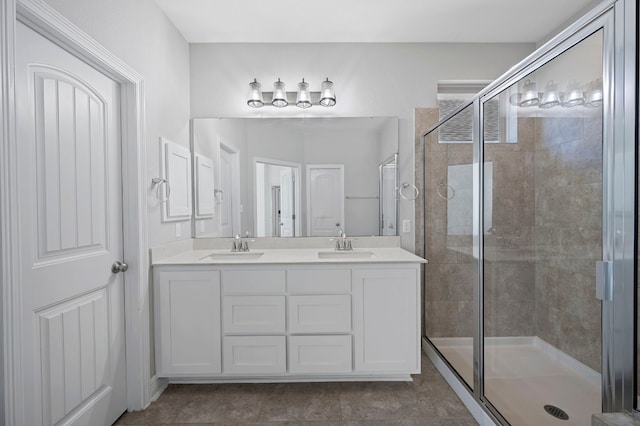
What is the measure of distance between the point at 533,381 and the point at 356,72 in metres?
2.43

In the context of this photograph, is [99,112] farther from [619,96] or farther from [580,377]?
[580,377]

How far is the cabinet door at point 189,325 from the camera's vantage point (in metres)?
2.06

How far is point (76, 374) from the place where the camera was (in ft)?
4.99

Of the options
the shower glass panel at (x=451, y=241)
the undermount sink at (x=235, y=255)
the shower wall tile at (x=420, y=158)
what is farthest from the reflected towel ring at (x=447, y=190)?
the undermount sink at (x=235, y=255)

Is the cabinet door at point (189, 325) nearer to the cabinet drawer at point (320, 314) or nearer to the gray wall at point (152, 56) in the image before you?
the gray wall at point (152, 56)

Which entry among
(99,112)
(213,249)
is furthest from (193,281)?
(99,112)

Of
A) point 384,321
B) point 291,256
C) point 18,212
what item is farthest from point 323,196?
point 18,212

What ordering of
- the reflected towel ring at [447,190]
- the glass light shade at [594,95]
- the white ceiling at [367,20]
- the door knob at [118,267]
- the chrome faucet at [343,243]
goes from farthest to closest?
1. the chrome faucet at [343,243]
2. the reflected towel ring at [447,190]
3. the white ceiling at [367,20]
4. the door knob at [118,267]
5. the glass light shade at [594,95]

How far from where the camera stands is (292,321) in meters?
2.08

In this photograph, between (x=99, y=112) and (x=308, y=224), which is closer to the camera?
(x=99, y=112)

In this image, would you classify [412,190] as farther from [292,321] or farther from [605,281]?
[605,281]

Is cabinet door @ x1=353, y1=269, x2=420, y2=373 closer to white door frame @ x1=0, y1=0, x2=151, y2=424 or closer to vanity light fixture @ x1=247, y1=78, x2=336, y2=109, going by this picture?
white door frame @ x1=0, y1=0, x2=151, y2=424

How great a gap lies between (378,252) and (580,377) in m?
1.34

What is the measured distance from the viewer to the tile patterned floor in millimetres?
1849
